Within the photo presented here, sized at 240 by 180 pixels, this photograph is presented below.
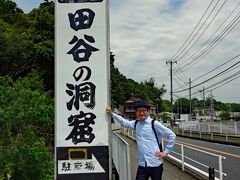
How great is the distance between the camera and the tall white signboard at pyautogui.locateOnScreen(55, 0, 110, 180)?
5723 millimetres

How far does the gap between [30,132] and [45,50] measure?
49.2ft

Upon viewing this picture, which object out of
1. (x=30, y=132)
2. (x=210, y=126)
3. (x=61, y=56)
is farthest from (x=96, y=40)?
(x=210, y=126)

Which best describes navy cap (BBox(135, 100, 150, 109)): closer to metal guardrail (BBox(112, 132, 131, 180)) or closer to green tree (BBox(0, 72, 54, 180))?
A: metal guardrail (BBox(112, 132, 131, 180))

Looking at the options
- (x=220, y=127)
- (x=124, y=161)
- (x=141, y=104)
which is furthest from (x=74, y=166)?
(x=220, y=127)

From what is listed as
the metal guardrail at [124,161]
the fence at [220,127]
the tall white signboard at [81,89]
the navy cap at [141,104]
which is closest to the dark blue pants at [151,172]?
the tall white signboard at [81,89]

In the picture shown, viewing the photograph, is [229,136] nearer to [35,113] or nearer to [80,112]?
[35,113]

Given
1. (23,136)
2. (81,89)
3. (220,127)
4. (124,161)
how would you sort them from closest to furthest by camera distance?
(81,89) → (124,161) → (23,136) → (220,127)

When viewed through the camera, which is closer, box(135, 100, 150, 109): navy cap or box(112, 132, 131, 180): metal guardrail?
box(135, 100, 150, 109): navy cap

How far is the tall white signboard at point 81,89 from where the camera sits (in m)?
5.72

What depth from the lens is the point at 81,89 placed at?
582 centimetres

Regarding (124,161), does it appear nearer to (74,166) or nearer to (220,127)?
(74,166)

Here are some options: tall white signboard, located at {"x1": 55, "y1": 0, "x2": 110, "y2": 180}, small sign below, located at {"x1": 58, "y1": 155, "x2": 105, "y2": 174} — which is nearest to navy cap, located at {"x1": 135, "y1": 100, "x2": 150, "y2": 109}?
tall white signboard, located at {"x1": 55, "y1": 0, "x2": 110, "y2": 180}

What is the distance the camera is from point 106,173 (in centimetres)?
579

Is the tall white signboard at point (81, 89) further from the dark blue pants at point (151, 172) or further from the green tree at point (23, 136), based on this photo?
the green tree at point (23, 136)
